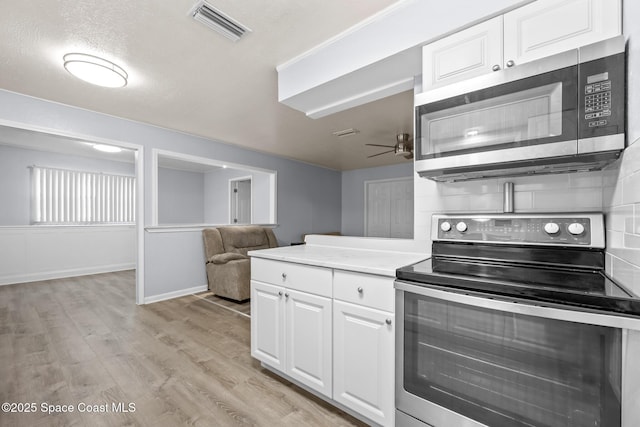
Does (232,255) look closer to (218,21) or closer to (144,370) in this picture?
(144,370)

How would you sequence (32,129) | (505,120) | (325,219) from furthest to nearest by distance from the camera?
(325,219), (32,129), (505,120)

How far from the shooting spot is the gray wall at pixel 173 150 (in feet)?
9.76

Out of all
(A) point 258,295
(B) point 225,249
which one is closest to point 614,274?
(A) point 258,295

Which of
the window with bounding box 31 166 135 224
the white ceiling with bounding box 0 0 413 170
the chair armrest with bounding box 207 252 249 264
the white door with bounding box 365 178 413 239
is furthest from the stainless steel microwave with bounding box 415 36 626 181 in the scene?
the window with bounding box 31 166 135 224

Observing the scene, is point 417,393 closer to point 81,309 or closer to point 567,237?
point 567,237

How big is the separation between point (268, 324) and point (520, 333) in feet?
4.70

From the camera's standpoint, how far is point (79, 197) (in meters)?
5.53

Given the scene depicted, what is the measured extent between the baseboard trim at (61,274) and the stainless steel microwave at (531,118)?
21.3 ft

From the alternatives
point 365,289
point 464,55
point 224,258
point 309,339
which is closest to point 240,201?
point 224,258

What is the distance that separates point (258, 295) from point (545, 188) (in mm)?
1816

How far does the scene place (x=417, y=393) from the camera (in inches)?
49.1

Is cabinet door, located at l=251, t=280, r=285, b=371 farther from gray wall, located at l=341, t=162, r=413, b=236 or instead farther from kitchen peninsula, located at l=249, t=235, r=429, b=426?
gray wall, located at l=341, t=162, r=413, b=236

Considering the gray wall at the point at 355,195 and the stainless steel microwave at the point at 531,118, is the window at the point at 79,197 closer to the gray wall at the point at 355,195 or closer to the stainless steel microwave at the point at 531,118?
the gray wall at the point at 355,195

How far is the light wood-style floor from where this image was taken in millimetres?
1579
